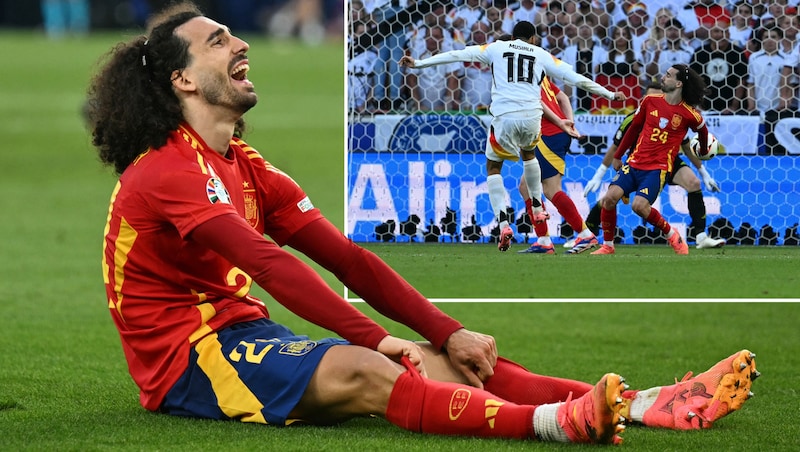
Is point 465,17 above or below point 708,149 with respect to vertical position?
above

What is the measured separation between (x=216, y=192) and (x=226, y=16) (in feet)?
153

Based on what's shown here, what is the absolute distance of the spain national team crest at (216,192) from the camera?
4613 mm

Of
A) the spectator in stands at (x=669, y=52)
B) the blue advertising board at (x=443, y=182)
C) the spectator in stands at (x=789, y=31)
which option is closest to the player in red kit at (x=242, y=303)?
the blue advertising board at (x=443, y=182)

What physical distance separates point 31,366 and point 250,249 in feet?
7.76

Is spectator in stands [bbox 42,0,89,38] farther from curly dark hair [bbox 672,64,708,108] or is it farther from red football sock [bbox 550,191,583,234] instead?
curly dark hair [bbox 672,64,708,108]

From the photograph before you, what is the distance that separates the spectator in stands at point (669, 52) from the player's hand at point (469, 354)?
1539 mm

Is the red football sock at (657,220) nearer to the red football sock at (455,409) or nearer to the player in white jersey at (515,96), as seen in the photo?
the player in white jersey at (515,96)

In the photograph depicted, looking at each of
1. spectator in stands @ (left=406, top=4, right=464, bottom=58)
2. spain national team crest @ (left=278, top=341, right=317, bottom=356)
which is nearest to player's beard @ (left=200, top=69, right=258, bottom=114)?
spain national team crest @ (left=278, top=341, right=317, bottom=356)

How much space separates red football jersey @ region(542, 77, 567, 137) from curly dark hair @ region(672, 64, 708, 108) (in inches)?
19.5

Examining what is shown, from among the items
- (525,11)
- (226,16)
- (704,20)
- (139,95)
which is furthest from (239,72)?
(226,16)

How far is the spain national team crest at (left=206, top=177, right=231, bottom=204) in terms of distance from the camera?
4.61 m

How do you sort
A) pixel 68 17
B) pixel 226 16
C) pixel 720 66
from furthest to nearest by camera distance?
pixel 68 17 → pixel 226 16 → pixel 720 66

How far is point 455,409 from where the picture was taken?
4.52 meters

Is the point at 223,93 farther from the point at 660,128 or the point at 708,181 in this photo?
the point at 708,181
